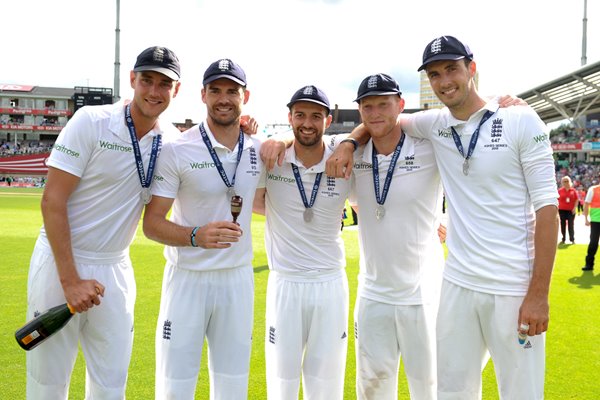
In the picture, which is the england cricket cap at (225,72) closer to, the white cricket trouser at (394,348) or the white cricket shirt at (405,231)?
the white cricket shirt at (405,231)

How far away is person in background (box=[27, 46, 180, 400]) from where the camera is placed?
136 inches

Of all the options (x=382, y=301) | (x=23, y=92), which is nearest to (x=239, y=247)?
(x=382, y=301)

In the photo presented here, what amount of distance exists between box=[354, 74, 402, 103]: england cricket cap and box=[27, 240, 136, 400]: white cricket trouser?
2.27 m

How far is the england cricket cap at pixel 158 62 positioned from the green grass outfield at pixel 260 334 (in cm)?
303

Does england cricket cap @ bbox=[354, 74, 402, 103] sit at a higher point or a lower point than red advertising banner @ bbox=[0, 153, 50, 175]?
lower

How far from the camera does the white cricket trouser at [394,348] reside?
12.8ft

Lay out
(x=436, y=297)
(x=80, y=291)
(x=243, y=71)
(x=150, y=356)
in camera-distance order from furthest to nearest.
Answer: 1. (x=150, y=356)
2. (x=436, y=297)
3. (x=243, y=71)
4. (x=80, y=291)

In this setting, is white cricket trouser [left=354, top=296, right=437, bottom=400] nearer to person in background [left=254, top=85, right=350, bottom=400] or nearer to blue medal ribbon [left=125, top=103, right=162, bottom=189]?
person in background [left=254, top=85, right=350, bottom=400]

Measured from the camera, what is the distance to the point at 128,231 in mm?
3711

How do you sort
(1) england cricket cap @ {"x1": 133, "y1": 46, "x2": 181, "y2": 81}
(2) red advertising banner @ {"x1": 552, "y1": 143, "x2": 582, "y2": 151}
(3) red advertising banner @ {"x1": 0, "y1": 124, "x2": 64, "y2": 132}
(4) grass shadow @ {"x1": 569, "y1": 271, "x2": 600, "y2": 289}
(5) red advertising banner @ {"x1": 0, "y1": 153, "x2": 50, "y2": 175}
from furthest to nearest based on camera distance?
1. (3) red advertising banner @ {"x1": 0, "y1": 124, "x2": 64, "y2": 132}
2. (2) red advertising banner @ {"x1": 552, "y1": 143, "x2": 582, "y2": 151}
3. (5) red advertising banner @ {"x1": 0, "y1": 153, "x2": 50, "y2": 175}
4. (4) grass shadow @ {"x1": 569, "y1": 271, "x2": 600, "y2": 289}
5. (1) england cricket cap @ {"x1": 133, "y1": 46, "x2": 181, "y2": 81}

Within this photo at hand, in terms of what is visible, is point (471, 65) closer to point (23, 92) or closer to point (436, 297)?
point (436, 297)

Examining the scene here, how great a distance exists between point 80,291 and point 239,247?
1133mm

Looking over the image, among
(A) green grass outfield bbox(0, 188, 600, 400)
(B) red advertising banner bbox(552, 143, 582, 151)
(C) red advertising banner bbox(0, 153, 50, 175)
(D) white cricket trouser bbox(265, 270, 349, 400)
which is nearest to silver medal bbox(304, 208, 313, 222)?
(D) white cricket trouser bbox(265, 270, 349, 400)

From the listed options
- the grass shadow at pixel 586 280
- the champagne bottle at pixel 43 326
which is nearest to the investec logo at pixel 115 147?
the champagne bottle at pixel 43 326
